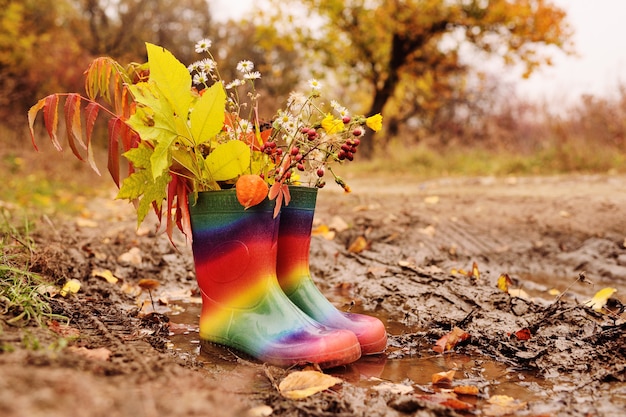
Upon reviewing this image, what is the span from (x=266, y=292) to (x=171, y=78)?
0.69m

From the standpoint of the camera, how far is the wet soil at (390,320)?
3.40 ft

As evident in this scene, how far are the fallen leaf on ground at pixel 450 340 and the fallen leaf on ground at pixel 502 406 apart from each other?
0.40 meters

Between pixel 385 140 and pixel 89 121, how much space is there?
12.7 meters

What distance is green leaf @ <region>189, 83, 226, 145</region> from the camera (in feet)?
5.24

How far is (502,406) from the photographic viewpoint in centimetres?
130

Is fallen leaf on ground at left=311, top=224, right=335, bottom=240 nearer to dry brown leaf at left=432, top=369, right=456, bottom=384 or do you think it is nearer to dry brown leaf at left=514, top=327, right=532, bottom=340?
dry brown leaf at left=514, top=327, right=532, bottom=340

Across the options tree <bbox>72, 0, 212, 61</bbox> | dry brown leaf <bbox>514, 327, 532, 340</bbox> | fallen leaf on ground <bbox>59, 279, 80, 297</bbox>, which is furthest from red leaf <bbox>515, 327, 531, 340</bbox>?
tree <bbox>72, 0, 212, 61</bbox>

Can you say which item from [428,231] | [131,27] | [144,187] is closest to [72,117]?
[144,187]

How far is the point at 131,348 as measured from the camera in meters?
1.33

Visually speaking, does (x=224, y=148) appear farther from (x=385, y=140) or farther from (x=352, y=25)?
(x=385, y=140)

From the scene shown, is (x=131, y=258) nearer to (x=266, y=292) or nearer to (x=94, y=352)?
(x=266, y=292)

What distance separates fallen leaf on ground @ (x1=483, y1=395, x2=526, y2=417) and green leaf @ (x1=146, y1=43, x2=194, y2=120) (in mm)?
1112

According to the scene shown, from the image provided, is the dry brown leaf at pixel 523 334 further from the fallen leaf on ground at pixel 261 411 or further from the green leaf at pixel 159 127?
the green leaf at pixel 159 127

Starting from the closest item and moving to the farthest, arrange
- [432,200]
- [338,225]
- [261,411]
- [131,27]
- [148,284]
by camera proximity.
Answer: [261,411] → [148,284] → [338,225] → [432,200] → [131,27]
